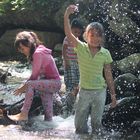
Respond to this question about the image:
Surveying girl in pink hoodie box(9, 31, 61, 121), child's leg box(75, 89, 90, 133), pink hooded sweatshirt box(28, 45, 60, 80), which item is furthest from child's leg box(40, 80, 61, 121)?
child's leg box(75, 89, 90, 133)

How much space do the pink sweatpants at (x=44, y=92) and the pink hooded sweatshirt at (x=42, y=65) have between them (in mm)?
109

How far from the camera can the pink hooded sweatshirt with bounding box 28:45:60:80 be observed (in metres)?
7.29

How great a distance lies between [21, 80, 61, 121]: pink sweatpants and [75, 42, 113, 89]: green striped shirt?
114cm

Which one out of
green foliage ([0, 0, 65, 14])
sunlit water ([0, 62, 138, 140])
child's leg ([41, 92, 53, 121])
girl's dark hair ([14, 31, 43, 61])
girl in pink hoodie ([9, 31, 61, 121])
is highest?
green foliage ([0, 0, 65, 14])

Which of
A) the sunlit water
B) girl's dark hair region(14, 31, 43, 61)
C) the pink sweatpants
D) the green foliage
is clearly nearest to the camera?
the sunlit water

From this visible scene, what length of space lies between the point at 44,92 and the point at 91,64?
4.80 feet

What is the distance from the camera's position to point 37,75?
741 cm

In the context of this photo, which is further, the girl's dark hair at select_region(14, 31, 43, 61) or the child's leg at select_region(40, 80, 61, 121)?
the child's leg at select_region(40, 80, 61, 121)

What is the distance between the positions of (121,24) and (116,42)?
782 mm

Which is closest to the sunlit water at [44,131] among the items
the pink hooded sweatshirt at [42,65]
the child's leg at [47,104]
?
the child's leg at [47,104]

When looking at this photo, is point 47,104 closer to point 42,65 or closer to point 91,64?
point 42,65

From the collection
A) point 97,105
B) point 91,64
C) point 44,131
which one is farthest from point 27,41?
point 97,105

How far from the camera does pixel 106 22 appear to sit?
41.8 feet

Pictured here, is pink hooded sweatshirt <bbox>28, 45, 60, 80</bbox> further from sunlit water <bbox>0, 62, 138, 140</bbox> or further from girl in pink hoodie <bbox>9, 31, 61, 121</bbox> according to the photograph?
sunlit water <bbox>0, 62, 138, 140</bbox>
